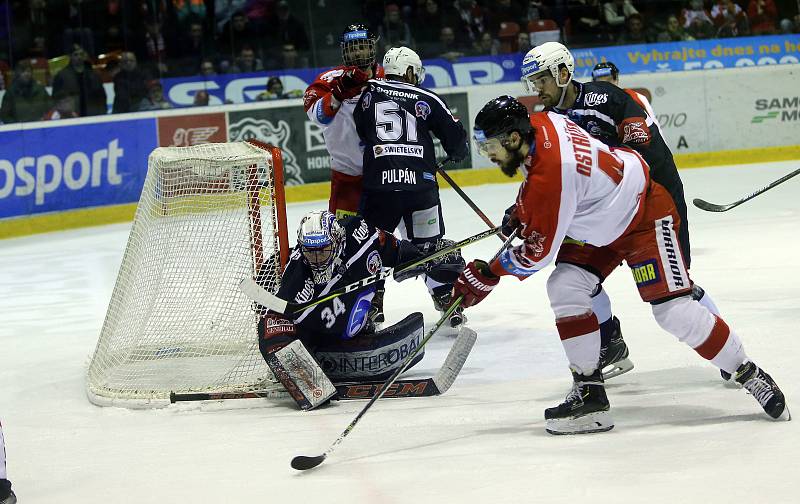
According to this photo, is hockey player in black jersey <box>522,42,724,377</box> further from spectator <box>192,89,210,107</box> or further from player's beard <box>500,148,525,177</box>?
spectator <box>192,89,210,107</box>

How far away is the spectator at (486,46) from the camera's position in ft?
34.4

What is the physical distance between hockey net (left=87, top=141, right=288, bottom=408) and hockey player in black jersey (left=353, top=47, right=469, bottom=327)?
1.63 feet

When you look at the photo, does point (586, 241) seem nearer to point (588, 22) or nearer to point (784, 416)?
point (784, 416)

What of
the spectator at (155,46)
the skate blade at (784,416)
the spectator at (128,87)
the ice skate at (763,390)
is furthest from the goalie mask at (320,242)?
the spectator at (155,46)

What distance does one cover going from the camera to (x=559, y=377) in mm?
4020

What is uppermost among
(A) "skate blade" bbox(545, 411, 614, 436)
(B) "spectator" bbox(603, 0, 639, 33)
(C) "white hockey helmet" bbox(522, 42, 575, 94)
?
(C) "white hockey helmet" bbox(522, 42, 575, 94)

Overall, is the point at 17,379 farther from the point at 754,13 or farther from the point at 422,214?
the point at 754,13

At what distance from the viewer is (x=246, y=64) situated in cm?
1009

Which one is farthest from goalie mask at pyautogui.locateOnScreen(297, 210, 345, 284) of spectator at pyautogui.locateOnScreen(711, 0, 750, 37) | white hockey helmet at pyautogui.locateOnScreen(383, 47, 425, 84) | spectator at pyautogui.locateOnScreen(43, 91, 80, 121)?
spectator at pyautogui.locateOnScreen(711, 0, 750, 37)

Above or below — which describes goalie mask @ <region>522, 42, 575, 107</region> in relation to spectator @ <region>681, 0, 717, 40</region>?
above

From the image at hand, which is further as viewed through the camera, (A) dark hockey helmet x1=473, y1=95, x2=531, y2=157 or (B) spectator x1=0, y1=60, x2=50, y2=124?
(B) spectator x1=0, y1=60, x2=50, y2=124

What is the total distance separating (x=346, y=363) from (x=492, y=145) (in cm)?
116

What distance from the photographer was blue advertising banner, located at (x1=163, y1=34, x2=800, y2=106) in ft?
32.7

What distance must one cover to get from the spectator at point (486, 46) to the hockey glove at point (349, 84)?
6066 mm
